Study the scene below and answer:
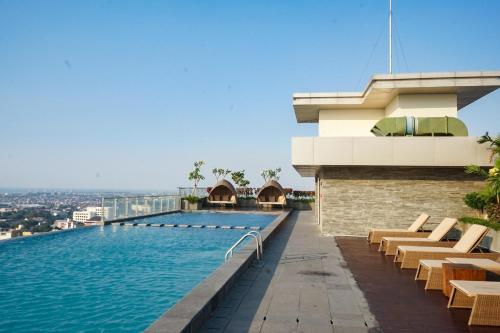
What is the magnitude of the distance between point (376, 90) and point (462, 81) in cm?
298

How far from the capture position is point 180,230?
18.8 metres

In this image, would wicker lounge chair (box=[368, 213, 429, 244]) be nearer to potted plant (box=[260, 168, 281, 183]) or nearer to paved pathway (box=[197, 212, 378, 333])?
paved pathway (box=[197, 212, 378, 333])

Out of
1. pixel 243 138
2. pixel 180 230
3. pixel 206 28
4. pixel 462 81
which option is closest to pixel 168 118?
pixel 243 138

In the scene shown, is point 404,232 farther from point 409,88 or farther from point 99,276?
point 99,276

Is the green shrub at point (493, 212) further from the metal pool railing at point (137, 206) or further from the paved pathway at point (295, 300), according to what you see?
the metal pool railing at point (137, 206)

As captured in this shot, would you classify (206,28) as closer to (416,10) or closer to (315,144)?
(315,144)

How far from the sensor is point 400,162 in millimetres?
12945

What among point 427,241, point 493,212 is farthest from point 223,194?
point 427,241

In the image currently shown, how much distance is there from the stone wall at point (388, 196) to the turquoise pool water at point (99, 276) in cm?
425

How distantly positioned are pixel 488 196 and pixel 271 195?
20.9m

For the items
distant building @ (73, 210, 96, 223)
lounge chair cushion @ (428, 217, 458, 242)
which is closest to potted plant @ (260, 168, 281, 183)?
distant building @ (73, 210, 96, 223)

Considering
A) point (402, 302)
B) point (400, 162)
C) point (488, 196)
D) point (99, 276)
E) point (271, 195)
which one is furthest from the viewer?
point (271, 195)

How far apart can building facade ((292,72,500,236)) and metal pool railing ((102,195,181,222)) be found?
11.5 m

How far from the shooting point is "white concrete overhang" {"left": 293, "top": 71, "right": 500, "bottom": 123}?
558 inches
